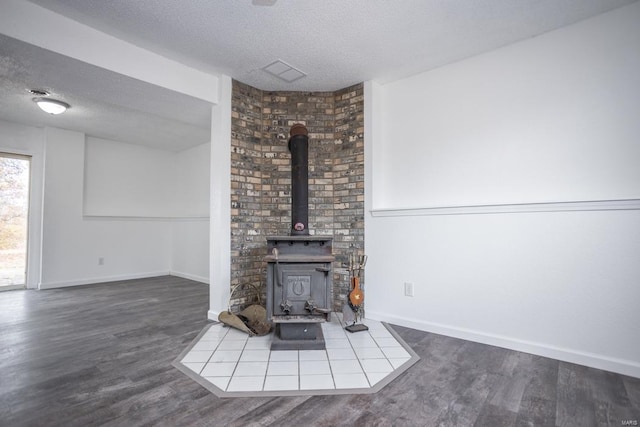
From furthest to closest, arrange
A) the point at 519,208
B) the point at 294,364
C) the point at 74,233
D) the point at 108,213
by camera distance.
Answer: the point at 108,213 < the point at 74,233 < the point at 519,208 < the point at 294,364

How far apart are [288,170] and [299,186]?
58 cm

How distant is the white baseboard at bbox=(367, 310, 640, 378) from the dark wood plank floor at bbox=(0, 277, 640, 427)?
6 centimetres

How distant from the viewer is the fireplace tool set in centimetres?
294

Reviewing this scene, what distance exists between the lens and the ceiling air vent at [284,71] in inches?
118

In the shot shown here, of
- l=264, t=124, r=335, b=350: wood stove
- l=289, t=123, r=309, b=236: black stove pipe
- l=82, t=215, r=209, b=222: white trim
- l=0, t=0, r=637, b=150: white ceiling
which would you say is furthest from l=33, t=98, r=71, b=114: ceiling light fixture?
l=264, t=124, r=335, b=350: wood stove

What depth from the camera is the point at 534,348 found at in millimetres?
2344

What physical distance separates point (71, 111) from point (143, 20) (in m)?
2.51

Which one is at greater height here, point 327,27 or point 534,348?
point 327,27

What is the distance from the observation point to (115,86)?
9.47 feet

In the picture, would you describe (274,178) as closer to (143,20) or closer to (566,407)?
(143,20)

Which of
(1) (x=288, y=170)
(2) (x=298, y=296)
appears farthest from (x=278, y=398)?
(1) (x=288, y=170)

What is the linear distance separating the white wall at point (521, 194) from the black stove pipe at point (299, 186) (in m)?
0.71

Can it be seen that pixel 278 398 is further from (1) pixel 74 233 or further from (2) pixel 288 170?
(1) pixel 74 233

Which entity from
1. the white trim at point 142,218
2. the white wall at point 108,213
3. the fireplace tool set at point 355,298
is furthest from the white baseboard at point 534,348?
the white trim at point 142,218
